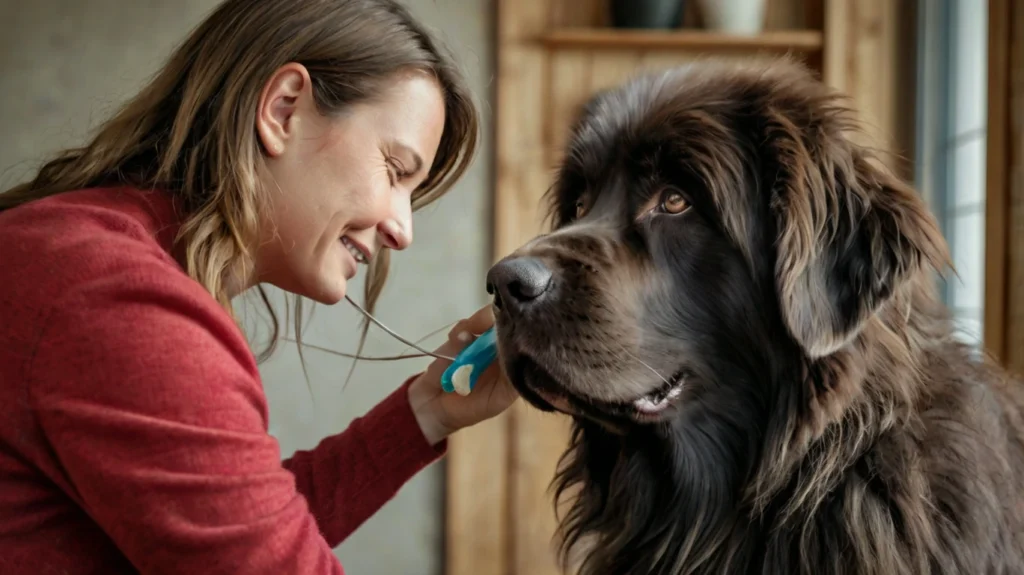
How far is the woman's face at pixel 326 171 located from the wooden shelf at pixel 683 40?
5.28 ft

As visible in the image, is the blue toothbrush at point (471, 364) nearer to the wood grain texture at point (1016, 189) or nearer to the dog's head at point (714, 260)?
the dog's head at point (714, 260)

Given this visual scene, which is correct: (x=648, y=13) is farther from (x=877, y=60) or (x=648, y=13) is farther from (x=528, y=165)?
(x=877, y=60)

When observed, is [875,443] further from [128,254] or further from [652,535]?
[128,254]

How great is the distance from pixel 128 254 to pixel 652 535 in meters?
0.78

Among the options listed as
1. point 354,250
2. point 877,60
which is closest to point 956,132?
point 877,60

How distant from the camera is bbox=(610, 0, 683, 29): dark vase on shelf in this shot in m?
2.82

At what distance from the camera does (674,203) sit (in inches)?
50.6

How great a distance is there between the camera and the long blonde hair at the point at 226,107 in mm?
1177

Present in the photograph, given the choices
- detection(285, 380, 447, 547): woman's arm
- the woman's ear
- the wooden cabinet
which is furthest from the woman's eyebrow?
the wooden cabinet

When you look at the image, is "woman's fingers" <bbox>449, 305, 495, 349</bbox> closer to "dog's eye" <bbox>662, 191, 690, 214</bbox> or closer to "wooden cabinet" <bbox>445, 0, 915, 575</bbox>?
"dog's eye" <bbox>662, 191, 690, 214</bbox>

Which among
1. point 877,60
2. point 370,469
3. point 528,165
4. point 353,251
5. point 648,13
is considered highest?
point 648,13

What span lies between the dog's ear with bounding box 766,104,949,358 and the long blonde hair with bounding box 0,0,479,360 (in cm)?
54

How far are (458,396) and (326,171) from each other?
0.38m

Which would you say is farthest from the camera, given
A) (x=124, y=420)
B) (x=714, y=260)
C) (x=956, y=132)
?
(x=956, y=132)
